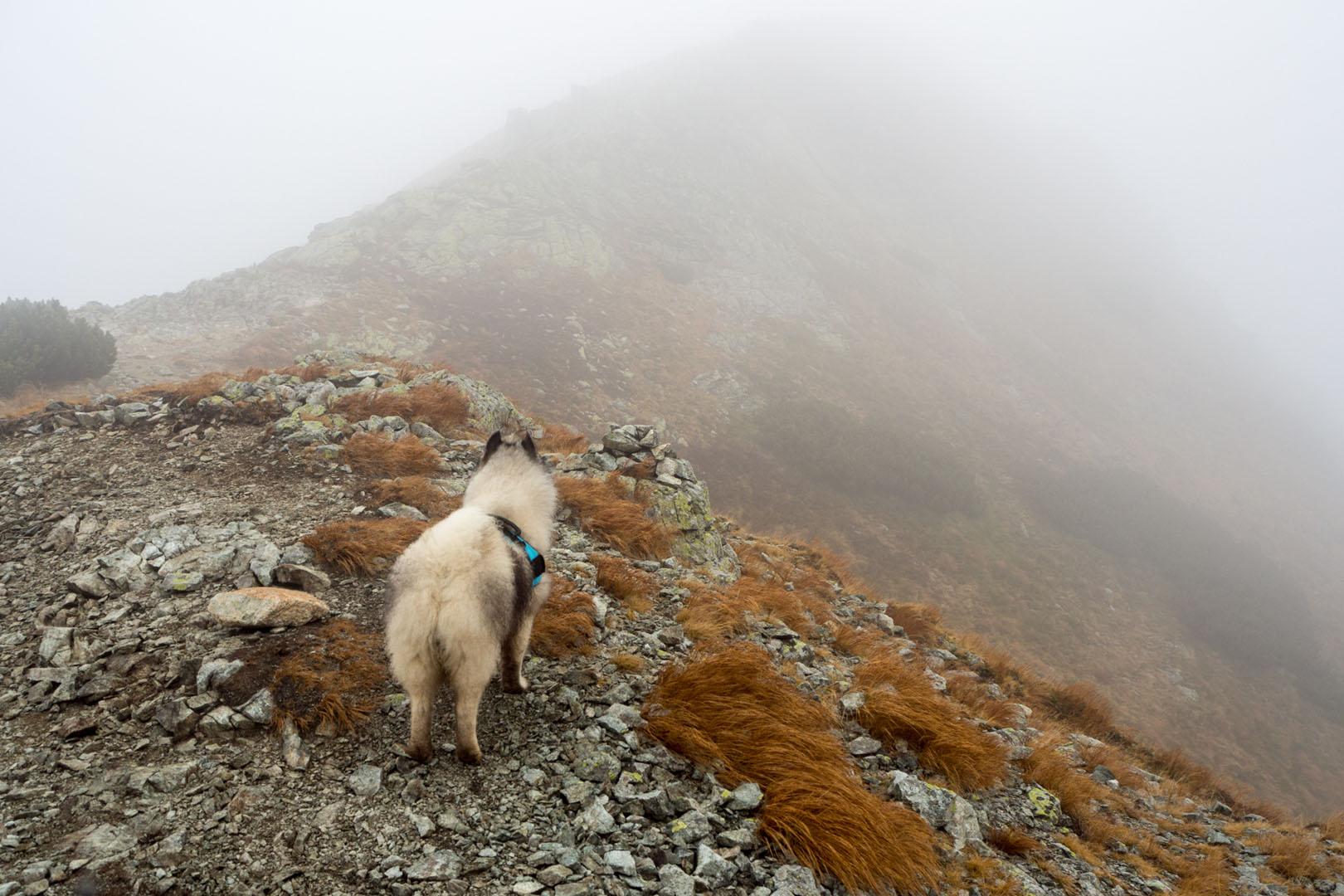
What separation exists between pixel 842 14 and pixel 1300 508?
88131 millimetres

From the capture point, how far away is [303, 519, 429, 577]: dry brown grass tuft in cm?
A: 581

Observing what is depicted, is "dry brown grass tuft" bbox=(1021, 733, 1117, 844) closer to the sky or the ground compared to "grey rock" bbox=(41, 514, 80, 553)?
closer to the ground

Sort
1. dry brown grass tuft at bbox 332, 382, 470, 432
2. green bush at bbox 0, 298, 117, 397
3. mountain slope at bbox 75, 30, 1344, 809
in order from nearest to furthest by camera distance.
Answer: dry brown grass tuft at bbox 332, 382, 470, 432, green bush at bbox 0, 298, 117, 397, mountain slope at bbox 75, 30, 1344, 809

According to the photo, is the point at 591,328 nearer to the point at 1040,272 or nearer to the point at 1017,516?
the point at 1017,516

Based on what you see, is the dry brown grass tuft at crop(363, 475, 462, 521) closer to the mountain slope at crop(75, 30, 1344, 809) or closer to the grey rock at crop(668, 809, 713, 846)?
the grey rock at crop(668, 809, 713, 846)

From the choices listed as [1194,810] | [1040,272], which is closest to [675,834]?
[1194,810]

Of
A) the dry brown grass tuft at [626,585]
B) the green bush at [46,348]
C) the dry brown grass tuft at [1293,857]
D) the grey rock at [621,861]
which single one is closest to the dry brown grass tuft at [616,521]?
the dry brown grass tuft at [626,585]

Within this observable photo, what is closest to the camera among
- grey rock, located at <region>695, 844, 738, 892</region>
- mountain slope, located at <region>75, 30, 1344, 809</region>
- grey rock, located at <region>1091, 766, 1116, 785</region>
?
grey rock, located at <region>695, 844, 738, 892</region>

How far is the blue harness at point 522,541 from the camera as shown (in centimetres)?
413

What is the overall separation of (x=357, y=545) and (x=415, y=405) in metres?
5.43

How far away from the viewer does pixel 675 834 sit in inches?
137

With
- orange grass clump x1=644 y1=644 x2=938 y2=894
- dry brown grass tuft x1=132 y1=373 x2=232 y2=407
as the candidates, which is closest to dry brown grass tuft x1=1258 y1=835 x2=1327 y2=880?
orange grass clump x1=644 y1=644 x2=938 y2=894

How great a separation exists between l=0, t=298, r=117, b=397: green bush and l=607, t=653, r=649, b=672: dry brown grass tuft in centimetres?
1894

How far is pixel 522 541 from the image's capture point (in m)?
4.25
